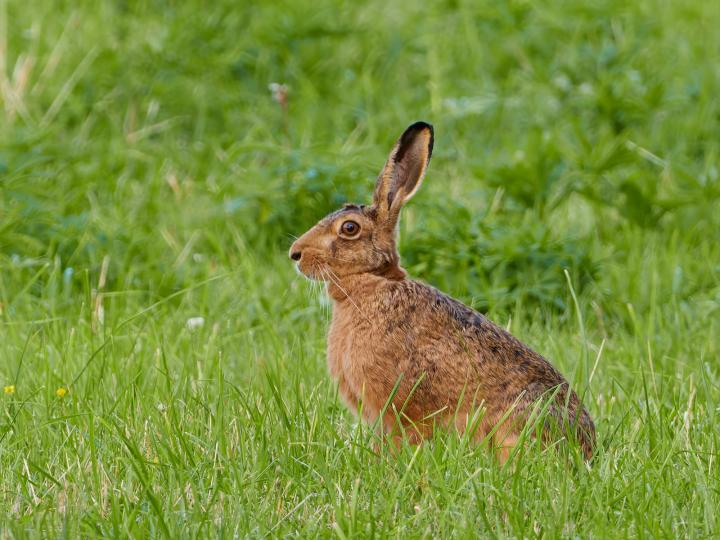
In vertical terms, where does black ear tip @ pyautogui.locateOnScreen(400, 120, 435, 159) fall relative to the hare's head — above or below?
above

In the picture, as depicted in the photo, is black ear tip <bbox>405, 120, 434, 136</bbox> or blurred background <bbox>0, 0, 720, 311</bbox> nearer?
black ear tip <bbox>405, 120, 434, 136</bbox>

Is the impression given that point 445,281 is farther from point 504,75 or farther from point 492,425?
point 504,75

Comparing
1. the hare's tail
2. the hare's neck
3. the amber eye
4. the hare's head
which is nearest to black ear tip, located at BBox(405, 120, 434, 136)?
the hare's head

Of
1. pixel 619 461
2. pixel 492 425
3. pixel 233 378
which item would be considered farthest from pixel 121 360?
pixel 619 461

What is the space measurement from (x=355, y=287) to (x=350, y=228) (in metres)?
0.21

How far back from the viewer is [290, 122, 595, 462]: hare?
13.5 ft

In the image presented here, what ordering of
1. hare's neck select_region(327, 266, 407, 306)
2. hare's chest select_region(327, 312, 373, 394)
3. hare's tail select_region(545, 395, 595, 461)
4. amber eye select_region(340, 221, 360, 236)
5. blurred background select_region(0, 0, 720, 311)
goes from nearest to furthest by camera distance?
hare's tail select_region(545, 395, 595, 461) < hare's chest select_region(327, 312, 373, 394) < hare's neck select_region(327, 266, 407, 306) < amber eye select_region(340, 221, 360, 236) < blurred background select_region(0, 0, 720, 311)

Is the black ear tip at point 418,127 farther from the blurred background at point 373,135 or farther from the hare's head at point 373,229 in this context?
the blurred background at point 373,135

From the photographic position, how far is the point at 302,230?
6.59 meters

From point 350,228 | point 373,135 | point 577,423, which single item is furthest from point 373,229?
point 373,135

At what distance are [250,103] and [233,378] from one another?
3703 mm

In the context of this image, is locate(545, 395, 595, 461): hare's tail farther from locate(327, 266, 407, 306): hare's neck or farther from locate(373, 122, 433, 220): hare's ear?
locate(373, 122, 433, 220): hare's ear

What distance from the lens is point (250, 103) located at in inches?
328

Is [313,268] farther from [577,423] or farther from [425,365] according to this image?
[577,423]
